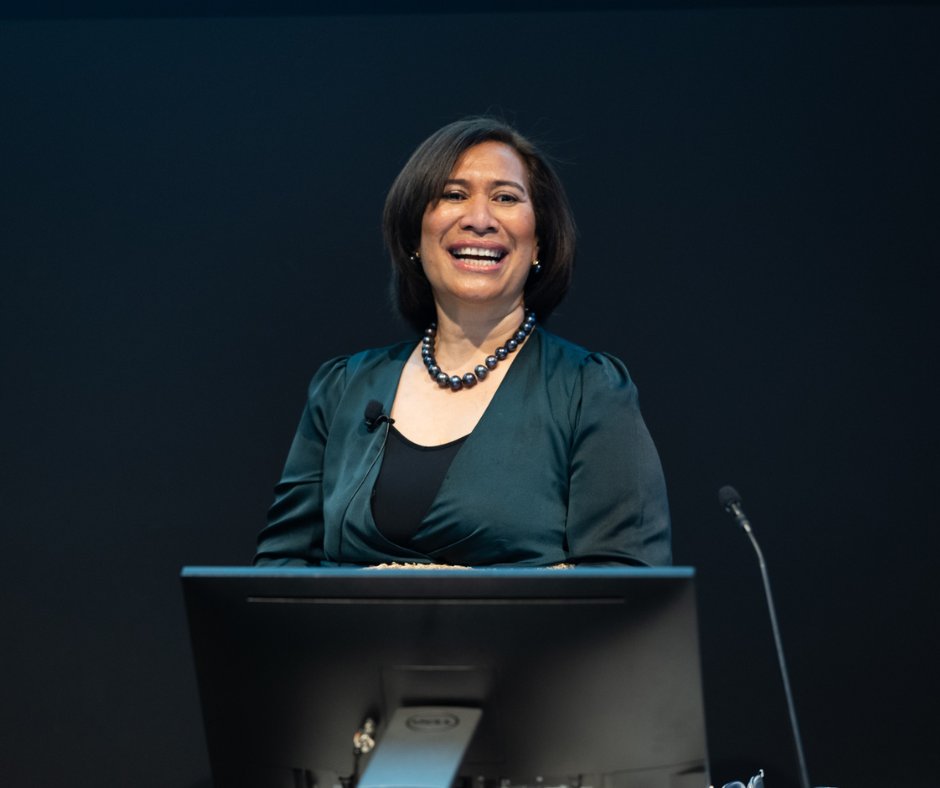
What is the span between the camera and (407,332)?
3.17 meters

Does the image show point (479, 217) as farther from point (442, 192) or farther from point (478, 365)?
point (478, 365)

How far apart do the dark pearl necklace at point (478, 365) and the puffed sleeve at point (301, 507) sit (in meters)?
0.19

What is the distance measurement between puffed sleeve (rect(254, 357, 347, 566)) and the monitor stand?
950mm

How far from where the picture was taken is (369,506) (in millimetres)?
2092

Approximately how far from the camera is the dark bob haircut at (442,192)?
2252 mm

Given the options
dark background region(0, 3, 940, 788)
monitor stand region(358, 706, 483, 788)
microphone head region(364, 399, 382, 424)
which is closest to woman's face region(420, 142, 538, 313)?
microphone head region(364, 399, 382, 424)

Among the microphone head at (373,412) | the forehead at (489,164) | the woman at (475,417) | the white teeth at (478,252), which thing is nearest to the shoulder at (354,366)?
the woman at (475,417)

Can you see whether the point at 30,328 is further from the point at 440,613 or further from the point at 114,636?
the point at 440,613

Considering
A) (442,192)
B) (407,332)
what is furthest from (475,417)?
(407,332)

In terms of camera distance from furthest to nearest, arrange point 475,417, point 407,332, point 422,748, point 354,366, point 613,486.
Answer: point 407,332
point 354,366
point 475,417
point 613,486
point 422,748

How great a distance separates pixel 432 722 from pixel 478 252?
43.0 inches

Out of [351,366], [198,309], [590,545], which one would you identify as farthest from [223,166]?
[590,545]

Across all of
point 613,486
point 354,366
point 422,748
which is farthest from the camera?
point 354,366

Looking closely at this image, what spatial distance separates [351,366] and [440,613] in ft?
3.73
